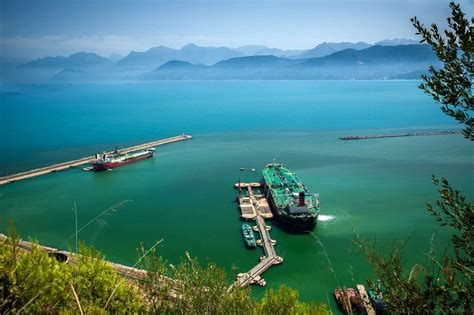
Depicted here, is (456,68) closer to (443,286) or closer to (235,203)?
(443,286)

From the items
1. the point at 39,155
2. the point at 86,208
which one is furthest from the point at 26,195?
the point at 39,155

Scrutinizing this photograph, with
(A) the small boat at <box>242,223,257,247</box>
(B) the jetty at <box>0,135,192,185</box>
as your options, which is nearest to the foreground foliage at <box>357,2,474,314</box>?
(A) the small boat at <box>242,223,257,247</box>

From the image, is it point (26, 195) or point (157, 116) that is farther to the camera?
point (157, 116)

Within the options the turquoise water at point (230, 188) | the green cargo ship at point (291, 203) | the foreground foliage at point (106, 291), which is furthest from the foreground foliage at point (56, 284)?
the green cargo ship at point (291, 203)

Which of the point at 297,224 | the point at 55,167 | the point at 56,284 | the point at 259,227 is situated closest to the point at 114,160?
the point at 55,167

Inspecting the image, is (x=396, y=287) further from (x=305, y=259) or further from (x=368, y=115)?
(x=368, y=115)

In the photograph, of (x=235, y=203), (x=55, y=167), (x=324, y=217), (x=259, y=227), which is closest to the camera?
(x=259, y=227)

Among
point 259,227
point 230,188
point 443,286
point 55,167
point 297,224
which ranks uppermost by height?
point 443,286
